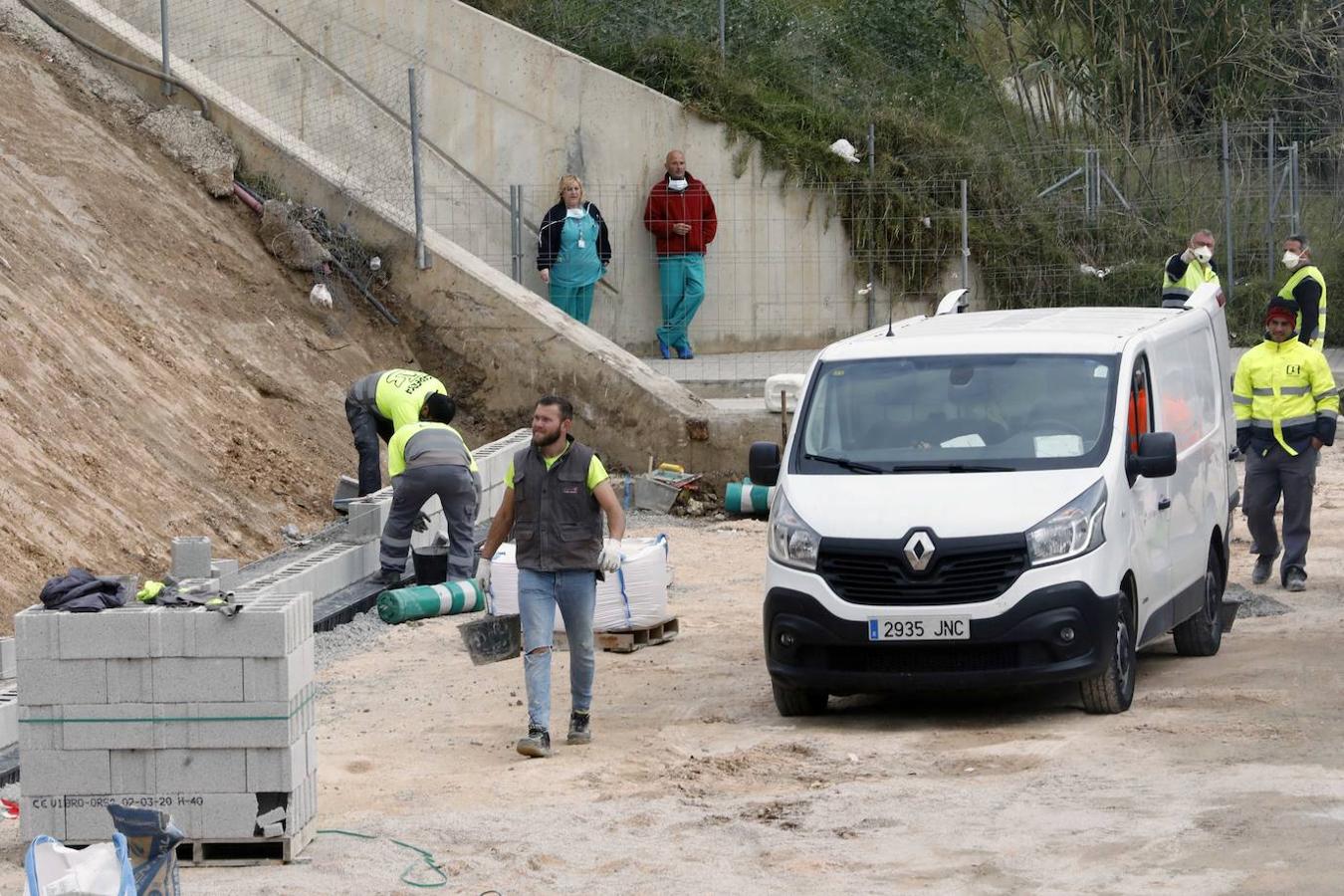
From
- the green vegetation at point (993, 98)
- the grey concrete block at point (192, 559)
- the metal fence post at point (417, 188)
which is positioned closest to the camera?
the grey concrete block at point (192, 559)

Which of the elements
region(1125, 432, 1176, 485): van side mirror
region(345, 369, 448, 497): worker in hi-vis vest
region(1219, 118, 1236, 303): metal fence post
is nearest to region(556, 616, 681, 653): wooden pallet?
region(345, 369, 448, 497): worker in hi-vis vest

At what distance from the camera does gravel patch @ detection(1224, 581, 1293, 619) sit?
1272 cm

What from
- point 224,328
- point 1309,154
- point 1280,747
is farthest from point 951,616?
point 1309,154

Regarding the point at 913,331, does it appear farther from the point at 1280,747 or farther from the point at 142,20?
the point at 142,20

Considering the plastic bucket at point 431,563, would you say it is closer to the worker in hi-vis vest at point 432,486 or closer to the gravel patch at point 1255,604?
the worker in hi-vis vest at point 432,486

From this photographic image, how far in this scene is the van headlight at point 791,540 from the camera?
957 cm

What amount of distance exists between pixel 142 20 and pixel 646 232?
19.6 ft

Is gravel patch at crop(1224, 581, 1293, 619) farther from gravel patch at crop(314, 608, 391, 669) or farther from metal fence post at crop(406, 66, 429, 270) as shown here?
metal fence post at crop(406, 66, 429, 270)

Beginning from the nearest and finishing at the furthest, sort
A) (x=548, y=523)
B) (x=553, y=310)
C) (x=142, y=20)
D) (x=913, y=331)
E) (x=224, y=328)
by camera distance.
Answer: (x=548, y=523) < (x=913, y=331) < (x=224, y=328) < (x=553, y=310) < (x=142, y=20)

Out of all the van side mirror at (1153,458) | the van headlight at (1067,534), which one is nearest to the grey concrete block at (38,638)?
the van headlight at (1067,534)

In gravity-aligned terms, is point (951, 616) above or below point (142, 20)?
below

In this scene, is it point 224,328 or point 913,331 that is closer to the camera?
point 913,331

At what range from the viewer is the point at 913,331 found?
36.1 ft

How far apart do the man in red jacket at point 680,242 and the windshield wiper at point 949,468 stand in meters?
12.3
